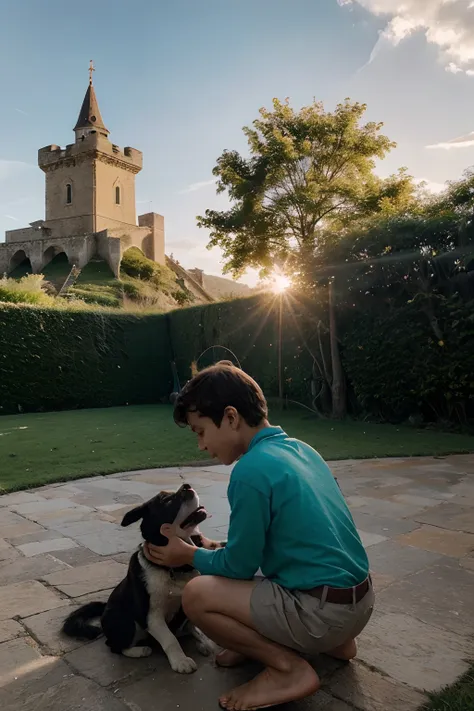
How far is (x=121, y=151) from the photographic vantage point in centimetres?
5066

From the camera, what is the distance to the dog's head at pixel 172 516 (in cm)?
194

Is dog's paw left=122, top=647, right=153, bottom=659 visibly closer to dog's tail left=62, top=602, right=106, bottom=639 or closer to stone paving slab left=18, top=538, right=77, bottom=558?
dog's tail left=62, top=602, right=106, bottom=639

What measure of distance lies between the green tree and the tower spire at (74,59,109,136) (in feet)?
106

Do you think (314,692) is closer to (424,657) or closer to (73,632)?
(424,657)

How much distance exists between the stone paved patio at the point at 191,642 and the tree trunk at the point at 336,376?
5.53m

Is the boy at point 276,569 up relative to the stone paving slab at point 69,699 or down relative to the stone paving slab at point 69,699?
up

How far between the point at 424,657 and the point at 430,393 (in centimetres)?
767

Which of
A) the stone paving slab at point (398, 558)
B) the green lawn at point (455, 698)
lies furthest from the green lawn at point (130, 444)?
the green lawn at point (455, 698)

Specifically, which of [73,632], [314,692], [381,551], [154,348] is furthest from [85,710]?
[154,348]

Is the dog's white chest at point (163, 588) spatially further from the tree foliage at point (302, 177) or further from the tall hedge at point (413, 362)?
the tree foliage at point (302, 177)

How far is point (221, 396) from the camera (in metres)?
1.82

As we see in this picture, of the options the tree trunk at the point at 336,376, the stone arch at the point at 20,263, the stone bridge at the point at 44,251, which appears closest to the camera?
the tree trunk at the point at 336,376

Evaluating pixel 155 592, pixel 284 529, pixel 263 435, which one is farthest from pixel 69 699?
pixel 263 435

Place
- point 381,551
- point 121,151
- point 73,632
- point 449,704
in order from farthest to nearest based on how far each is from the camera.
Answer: point 121,151
point 381,551
point 73,632
point 449,704
